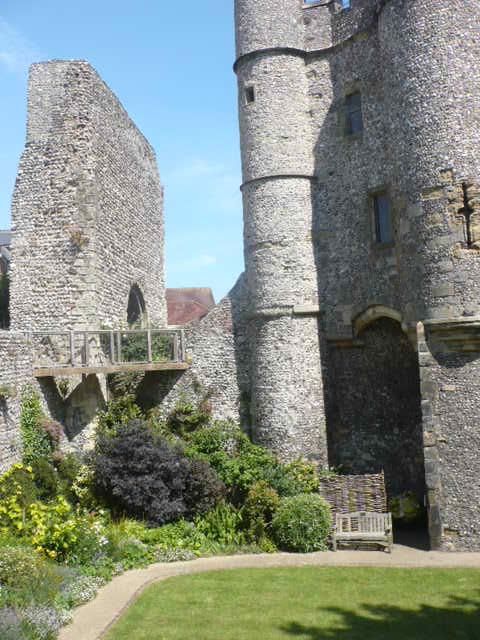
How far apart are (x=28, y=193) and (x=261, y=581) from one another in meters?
10.3

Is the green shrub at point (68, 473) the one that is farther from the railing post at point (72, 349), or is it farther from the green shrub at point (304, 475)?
the green shrub at point (304, 475)

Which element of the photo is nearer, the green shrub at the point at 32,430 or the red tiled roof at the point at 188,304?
the green shrub at the point at 32,430

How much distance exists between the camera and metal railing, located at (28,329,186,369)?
12859 mm

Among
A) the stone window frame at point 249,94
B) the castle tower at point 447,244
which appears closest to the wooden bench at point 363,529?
the castle tower at point 447,244

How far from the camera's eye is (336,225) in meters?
14.3

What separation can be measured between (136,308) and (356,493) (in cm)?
907

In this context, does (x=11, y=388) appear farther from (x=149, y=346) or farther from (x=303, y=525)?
(x=303, y=525)

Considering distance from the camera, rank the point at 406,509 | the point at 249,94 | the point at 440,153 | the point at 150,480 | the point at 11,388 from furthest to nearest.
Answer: the point at 249,94 < the point at 406,509 < the point at 150,480 < the point at 11,388 < the point at 440,153

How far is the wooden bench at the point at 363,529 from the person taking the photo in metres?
11.3

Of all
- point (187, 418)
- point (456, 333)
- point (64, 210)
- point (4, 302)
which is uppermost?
point (64, 210)

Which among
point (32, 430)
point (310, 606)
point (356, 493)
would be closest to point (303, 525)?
point (356, 493)

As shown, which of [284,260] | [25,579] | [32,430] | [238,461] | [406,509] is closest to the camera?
[25,579]

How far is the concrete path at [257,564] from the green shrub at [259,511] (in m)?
0.64

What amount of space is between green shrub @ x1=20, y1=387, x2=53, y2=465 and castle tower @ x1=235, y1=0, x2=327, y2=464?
4.61m
